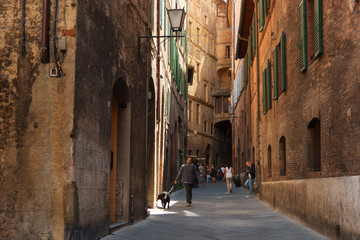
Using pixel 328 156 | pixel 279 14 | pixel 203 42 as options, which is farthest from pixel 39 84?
pixel 203 42

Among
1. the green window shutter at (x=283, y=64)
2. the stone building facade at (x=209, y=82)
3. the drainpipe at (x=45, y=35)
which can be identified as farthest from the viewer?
the stone building facade at (x=209, y=82)

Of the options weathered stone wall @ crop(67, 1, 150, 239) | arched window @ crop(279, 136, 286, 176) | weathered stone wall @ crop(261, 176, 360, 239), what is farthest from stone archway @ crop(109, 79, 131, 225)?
arched window @ crop(279, 136, 286, 176)

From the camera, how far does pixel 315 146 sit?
10.5 meters

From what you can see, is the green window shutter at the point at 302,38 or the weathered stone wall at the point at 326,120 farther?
the green window shutter at the point at 302,38

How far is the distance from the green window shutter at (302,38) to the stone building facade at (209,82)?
3529 cm

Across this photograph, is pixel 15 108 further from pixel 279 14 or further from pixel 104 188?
pixel 279 14

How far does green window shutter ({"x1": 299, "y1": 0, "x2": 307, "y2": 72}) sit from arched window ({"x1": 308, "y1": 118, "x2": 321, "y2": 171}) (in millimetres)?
1201

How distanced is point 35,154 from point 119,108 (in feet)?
12.1

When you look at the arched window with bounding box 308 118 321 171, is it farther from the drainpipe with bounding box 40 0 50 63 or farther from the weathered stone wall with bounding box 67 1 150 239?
the drainpipe with bounding box 40 0 50 63

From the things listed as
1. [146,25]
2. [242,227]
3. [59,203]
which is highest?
[146,25]

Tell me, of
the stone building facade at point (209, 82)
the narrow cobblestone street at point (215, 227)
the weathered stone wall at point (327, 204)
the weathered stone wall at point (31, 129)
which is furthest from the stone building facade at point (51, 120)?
the stone building facade at point (209, 82)

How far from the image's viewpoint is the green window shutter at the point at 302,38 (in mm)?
10453

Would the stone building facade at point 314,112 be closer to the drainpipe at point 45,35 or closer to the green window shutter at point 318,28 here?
the green window shutter at point 318,28

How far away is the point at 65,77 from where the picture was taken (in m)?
7.29
